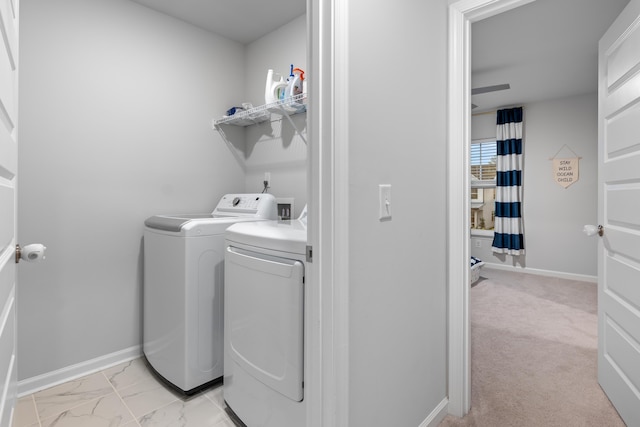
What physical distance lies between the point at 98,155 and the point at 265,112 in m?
1.10

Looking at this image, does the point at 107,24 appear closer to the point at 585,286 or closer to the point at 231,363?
the point at 231,363

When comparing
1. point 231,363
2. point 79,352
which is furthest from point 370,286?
point 79,352

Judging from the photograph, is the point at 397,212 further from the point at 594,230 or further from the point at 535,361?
the point at 535,361

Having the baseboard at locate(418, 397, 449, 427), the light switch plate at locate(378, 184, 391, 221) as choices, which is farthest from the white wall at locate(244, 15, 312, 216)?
the baseboard at locate(418, 397, 449, 427)

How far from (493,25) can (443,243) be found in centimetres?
209

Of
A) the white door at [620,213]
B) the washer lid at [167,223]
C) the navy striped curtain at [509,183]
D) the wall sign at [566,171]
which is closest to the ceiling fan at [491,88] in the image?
the navy striped curtain at [509,183]

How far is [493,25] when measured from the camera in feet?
8.48

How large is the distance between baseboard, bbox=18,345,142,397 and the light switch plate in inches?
78.8

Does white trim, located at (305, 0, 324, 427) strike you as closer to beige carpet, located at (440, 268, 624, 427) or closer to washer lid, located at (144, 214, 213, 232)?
beige carpet, located at (440, 268, 624, 427)

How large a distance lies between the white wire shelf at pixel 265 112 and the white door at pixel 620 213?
156 centimetres

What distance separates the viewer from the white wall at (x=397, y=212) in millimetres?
1062

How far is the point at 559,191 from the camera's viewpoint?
4363 mm

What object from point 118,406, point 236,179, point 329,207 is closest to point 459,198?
point 329,207

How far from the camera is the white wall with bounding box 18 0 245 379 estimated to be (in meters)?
1.83
